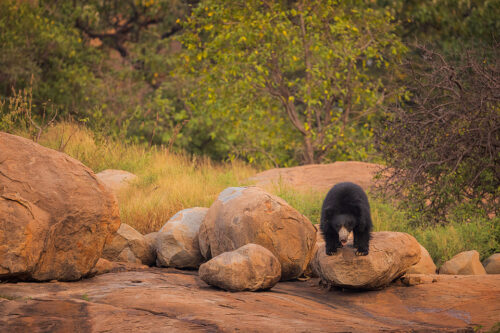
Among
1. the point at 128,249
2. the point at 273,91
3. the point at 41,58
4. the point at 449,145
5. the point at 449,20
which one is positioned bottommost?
the point at 128,249

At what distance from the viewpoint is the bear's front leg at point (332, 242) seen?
18.9 feet

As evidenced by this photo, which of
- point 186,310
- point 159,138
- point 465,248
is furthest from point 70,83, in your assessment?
point 186,310

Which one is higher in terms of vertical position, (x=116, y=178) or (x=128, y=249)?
(x=116, y=178)

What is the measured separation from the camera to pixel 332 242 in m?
5.80

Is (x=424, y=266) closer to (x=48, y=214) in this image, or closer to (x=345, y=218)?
(x=345, y=218)

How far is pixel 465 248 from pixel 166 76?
46.7 feet

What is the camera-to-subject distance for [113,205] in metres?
5.75

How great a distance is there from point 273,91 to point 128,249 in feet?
27.9

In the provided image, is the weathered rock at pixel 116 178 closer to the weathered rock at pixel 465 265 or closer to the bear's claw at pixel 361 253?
the bear's claw at pixel 361 253

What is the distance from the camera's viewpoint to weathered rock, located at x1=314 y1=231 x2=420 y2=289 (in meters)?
5.73

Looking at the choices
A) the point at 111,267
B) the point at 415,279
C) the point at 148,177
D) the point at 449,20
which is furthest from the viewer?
the point at 449,20

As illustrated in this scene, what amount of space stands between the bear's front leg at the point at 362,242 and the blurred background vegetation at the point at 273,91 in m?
2.88

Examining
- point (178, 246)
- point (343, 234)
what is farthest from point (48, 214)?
point (343, 234)

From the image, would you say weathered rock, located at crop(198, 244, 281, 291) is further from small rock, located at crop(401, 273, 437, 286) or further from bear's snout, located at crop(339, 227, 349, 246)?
small rock, located at crop(401, 273, 437, 286)
